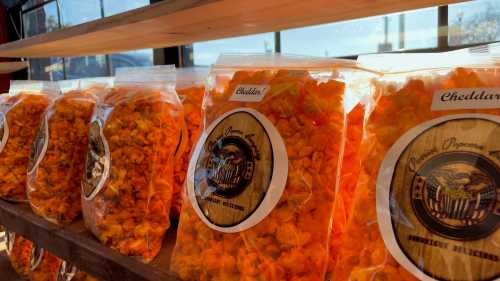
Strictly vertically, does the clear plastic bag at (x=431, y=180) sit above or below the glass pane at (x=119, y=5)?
below

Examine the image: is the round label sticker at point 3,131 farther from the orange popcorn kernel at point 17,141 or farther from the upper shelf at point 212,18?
the upper shelf at point 212,18

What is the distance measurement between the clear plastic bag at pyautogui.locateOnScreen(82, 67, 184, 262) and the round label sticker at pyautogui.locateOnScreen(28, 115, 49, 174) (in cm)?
21

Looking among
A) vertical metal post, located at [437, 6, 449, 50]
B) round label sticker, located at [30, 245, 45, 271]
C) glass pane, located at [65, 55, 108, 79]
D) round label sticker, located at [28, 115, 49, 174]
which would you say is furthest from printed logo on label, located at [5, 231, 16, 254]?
glass pane, located at [65, 55, 108, 79]

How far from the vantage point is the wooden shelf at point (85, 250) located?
0.62 metres

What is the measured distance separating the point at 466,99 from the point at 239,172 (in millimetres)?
278

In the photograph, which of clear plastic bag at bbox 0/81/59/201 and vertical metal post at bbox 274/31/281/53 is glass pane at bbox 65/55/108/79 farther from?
clear plastic bag at bbox 0/81/59/201

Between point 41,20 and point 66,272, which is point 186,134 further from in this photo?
point 41,20

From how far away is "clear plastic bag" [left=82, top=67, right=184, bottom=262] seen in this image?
723mm

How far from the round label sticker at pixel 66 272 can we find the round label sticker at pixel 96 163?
0.32 meters

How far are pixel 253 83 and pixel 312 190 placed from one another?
0.18m

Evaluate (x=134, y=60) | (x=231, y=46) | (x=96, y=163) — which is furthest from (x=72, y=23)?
(x=96, y=163)

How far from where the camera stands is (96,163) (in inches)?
30.7

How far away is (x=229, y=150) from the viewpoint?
1.86 feet

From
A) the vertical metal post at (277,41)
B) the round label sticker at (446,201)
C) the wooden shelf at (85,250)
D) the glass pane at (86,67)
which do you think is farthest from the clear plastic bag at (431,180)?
the glass pane at (86,67)
